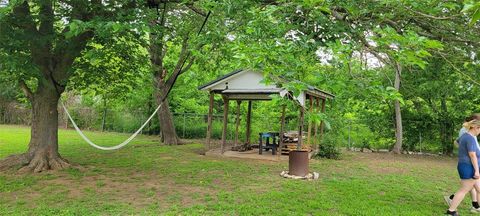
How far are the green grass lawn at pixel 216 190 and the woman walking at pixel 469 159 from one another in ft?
2.11

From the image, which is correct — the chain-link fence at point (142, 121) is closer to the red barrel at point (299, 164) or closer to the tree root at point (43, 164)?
the red barrel at point (299, 164)

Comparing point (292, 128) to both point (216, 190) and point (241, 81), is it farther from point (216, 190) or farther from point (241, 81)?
point (216, 190)

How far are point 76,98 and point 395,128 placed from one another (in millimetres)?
18209

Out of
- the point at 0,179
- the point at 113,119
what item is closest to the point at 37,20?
the point at 0,179

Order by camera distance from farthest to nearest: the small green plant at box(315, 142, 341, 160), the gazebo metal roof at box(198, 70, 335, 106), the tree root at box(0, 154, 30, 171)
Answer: the small green plant at box(315, 142, 341, 160) < the gazebo metal roof at box(198, 70, 335, 106) < the tree root at box(0, 154, 30, 171)

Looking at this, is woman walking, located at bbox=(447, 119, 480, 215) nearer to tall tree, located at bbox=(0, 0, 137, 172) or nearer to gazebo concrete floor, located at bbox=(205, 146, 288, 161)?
tall tree, located at bbox=(0, 0, 137, 172)

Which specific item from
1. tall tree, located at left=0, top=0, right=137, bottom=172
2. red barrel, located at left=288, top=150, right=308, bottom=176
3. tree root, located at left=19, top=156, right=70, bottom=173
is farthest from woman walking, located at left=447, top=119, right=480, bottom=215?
tree root, located at left=19, top=156, right=70, bottom=173

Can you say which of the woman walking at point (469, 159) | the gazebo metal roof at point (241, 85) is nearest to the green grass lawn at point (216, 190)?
the woman walking at point (469, 159)

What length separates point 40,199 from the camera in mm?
5262

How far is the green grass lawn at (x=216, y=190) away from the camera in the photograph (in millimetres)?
4961

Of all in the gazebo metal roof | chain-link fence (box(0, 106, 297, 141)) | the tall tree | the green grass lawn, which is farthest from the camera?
chain-link fence (box(0, 106, 297, 141))

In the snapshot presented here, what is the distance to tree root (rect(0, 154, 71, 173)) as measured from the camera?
7252 millimetres

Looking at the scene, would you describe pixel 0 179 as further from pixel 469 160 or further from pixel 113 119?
pixel 113 119

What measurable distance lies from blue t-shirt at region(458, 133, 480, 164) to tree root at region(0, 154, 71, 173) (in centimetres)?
716
